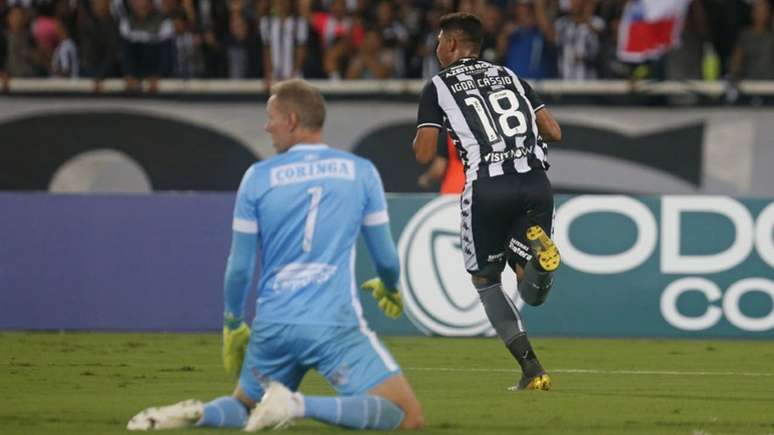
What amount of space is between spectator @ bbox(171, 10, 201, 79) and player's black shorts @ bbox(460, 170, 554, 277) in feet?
32.8

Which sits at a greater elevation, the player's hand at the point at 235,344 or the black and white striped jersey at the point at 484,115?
the black and white striped jersey at the point at 484,115

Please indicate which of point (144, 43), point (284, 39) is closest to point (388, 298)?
point (284, 39)

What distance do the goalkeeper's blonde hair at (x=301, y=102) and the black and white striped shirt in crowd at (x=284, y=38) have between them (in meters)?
11.9

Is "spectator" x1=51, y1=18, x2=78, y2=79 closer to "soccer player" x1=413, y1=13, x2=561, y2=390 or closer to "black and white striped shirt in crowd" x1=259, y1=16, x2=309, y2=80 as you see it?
"black and white striped shirt in crowd" x1=259, y1=16, x2=309, y2=80

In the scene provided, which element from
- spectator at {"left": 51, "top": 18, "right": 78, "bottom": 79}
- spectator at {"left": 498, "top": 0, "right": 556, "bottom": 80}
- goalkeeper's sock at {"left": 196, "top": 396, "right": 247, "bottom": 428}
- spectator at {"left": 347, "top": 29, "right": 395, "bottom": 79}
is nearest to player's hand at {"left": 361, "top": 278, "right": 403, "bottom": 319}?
goalkeeper's sock at {"left": 196, "top": 396, "right": 247, "bottom": 428}

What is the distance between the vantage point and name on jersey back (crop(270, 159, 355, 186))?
24.3 feet

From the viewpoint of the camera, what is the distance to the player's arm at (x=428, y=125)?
991 cm

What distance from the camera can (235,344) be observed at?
7574 mm

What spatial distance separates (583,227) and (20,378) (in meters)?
6.12

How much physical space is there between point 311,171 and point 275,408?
1.11m

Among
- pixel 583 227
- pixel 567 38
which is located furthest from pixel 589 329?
pixel 567 38

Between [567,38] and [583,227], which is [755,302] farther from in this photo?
[567,38]

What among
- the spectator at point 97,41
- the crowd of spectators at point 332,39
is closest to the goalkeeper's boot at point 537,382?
the crowd of spectators at point 332,39

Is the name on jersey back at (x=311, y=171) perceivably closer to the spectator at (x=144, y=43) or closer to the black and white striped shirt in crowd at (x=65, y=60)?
the spectator at (x=144, y=43)
